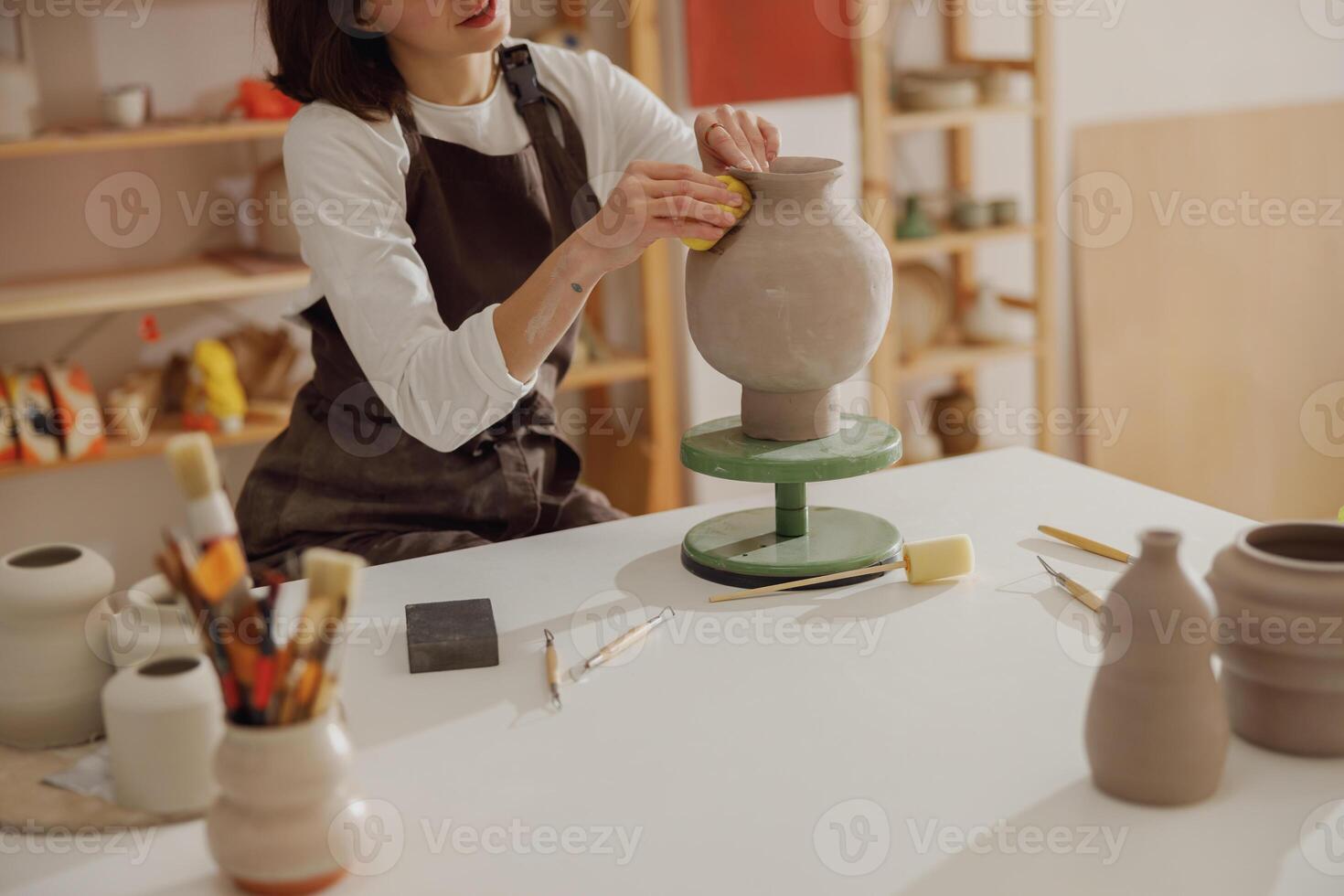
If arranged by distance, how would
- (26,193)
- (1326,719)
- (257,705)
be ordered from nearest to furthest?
(257,705)
(1326,719)
(26,193)

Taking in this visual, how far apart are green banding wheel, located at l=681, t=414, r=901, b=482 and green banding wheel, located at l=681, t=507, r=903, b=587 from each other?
0.08 meters

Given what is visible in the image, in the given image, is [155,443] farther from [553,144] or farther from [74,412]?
[553,144]

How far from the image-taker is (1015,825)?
3.13ft

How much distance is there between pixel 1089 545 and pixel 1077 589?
0.41ft

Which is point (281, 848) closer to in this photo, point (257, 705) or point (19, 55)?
point (257, 705)

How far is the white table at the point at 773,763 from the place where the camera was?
3.01 feet

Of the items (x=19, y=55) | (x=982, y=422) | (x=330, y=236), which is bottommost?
(x=982, y=422)

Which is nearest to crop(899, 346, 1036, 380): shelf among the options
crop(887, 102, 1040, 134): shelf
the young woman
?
crop(887, 102, 1040, 134): shelf

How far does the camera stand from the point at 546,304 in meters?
1.47

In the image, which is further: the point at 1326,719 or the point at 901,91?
the point at 901,91

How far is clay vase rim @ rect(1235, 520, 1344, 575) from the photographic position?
0.98 meters

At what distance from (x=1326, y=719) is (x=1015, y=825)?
0.26m

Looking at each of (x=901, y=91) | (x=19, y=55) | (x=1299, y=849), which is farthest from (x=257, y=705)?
(x=901, y=91)

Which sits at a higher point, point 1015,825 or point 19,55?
point 19,55
